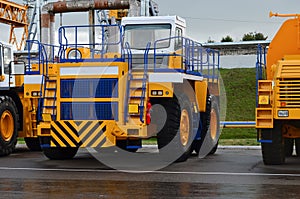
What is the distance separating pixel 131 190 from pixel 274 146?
4.41 m

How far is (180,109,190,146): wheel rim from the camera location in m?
15.9

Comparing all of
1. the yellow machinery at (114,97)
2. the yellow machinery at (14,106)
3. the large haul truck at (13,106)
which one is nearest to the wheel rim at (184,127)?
the yellow machinery at (114,97)

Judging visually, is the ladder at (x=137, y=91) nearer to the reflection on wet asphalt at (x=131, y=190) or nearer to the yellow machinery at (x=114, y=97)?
the yellow machinery at (x=114, y=97)

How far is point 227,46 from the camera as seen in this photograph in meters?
41.2

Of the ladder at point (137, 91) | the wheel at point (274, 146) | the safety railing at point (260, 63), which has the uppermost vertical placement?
the safety railing at point (260, 63)

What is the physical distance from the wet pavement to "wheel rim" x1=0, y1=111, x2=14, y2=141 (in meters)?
0.96

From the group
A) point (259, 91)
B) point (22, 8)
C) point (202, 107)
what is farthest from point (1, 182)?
point (22, 8)

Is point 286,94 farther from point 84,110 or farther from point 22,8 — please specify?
point 22,8

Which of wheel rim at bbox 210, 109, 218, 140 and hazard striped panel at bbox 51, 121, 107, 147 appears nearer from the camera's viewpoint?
hazard striped panel at bbox 51, 121, 107, 147

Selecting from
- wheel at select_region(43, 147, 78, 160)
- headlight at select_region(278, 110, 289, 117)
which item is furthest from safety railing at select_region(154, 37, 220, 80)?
wheel at select_region(43, 147, 78, 160)

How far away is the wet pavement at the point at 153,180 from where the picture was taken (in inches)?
427

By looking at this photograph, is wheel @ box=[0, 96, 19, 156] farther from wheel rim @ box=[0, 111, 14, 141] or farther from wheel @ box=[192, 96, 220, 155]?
wheel @ box=[192, 96, 220, 155]

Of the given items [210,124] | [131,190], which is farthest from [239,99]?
[131,190]

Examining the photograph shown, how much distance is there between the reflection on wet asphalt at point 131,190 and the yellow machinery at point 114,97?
2.59 metres
